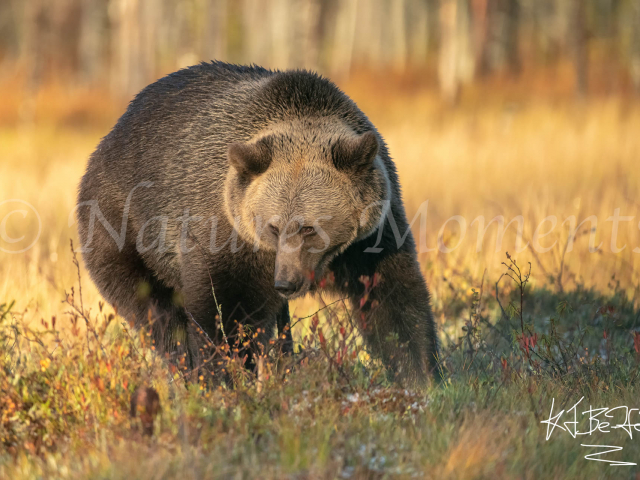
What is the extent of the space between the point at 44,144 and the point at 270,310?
41.8ft

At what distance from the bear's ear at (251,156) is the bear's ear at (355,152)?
1.28 ft

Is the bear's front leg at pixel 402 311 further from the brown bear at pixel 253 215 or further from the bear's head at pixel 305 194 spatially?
the bear's head at pixel 305 194

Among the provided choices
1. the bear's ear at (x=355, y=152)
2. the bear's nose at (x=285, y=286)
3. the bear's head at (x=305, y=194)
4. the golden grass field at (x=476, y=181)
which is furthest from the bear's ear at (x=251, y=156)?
the golden grass field at (x=476, y=181)

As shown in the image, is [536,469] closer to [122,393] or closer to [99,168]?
[122,393]

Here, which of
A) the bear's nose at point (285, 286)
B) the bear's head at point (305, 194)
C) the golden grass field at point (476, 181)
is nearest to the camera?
the bear's nose at point (285, 286)

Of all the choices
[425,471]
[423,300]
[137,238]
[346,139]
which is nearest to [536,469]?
[425,471]

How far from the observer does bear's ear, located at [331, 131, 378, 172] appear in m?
4.19

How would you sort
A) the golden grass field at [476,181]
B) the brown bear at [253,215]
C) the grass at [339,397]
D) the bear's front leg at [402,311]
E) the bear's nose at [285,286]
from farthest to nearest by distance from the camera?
the golden grass field at [476,181]
the bear's front leg at [402,311]
the brown bear at [253,215]
the bear's nose at [285,286]
the grass at [339,397]

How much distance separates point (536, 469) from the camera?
295cm

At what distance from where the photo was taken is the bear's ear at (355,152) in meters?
4.19

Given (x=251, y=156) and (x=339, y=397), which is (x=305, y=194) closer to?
(x=251, y=156)

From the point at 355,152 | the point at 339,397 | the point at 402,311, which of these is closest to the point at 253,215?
the point at 355,152

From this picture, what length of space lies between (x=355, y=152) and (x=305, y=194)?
365mm

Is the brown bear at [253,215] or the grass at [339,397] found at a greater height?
the brown bear at [253,215]
